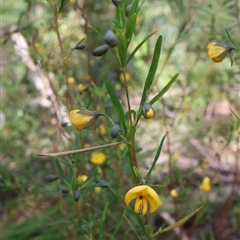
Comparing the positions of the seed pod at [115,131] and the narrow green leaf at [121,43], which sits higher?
the narrow green leaf at [121,43]

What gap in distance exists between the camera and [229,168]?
2352 millimetres

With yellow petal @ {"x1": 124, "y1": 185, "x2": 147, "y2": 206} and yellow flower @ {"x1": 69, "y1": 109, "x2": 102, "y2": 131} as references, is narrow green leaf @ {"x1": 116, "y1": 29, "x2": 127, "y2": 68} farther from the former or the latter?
yellow petal @ {"x1": 124, "y1": 185, "x2": 147, "y2": 206}

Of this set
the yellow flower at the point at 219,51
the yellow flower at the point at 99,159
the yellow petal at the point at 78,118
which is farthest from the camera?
the yellow flower at the point at 99,159

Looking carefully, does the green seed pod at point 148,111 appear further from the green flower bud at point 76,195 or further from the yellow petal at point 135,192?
the green flower bud at point 76,195

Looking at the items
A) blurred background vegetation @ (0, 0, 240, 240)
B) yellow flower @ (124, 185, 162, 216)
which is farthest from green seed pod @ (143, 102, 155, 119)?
blurred background vegetation @ (0, 0, 240, 240)

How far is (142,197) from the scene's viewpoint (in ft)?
2.54

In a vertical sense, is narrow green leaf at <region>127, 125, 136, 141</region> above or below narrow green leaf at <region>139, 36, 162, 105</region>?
below

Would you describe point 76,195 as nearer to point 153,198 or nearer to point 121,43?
point 153,198

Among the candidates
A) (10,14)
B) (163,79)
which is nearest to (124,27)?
(10,14)

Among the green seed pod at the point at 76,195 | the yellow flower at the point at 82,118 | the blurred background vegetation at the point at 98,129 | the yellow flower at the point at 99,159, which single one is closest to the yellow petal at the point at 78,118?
the yellow flower at the point at 82,118

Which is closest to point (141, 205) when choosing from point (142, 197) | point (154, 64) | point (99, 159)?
point (142, 197)

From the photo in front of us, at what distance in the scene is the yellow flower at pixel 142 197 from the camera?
744 mm

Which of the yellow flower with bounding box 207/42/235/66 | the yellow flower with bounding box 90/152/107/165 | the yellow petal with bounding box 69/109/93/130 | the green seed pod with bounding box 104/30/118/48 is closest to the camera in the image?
the green seed pod with bounding box 104/30/118/48

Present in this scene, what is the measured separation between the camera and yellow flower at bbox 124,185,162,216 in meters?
0.74
